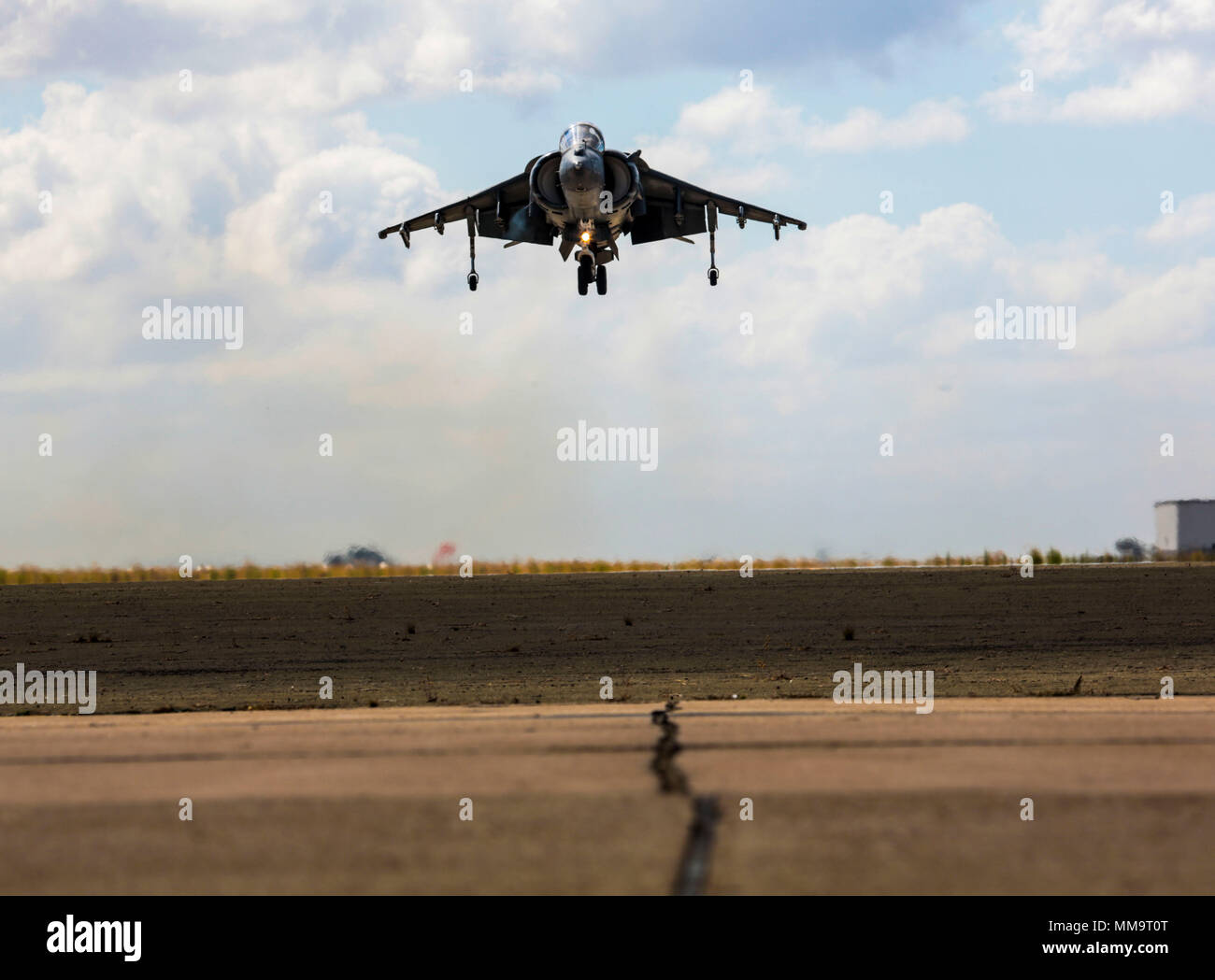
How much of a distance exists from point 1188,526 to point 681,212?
238 ft

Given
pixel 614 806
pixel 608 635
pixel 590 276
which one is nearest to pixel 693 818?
pixel 614 806

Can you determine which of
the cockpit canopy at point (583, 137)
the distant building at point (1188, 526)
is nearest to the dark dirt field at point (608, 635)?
the cockpit canopy at point (583, 137)

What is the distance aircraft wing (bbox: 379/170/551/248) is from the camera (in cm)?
3616

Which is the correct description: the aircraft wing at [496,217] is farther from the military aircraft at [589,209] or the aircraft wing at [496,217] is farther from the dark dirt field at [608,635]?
the dark dirt field at [608,635]

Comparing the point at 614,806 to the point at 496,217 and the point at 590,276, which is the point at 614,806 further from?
the point at 496,217

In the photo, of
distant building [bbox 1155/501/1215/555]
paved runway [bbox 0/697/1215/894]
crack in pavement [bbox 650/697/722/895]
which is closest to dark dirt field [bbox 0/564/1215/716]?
paved runway [bbox 0/697/1215/894]

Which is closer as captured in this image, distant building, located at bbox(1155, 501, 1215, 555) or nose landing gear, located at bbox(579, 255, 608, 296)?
nose landing gear, located at bbox(579, 255, 608, 296)

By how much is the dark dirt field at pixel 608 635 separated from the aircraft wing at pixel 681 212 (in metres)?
11.3

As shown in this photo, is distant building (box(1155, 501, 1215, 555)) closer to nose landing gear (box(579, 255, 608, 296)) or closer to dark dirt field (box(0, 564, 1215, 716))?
dark dirt field (box(0, 564, 1215, 716))

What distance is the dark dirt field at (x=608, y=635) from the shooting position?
2683 centimetres

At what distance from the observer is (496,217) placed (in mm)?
37375

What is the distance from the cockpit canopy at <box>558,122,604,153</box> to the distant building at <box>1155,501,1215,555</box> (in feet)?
251
